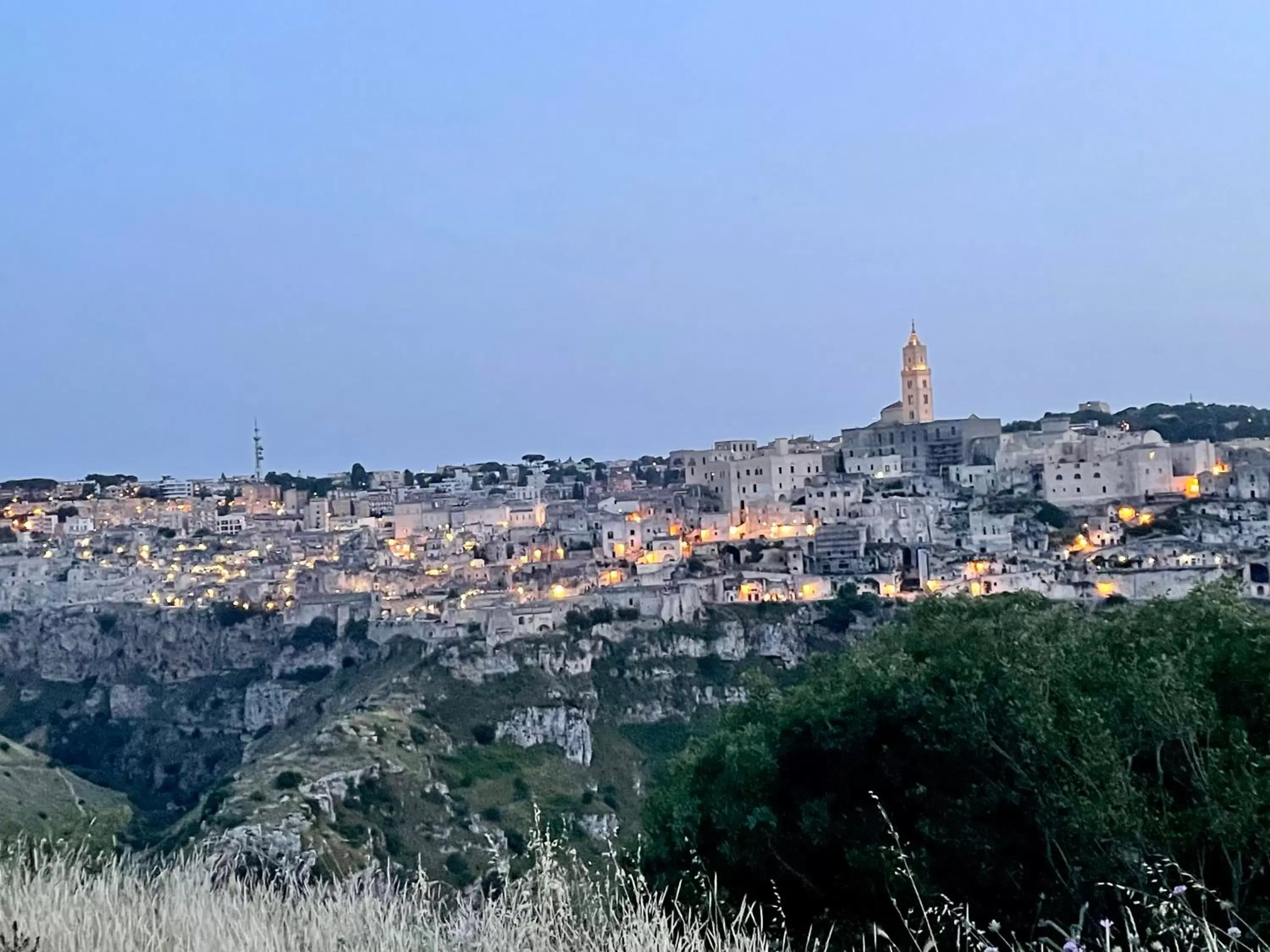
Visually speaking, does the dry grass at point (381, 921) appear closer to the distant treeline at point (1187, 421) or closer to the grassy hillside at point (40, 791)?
the grassy hillside at point (40, 791)

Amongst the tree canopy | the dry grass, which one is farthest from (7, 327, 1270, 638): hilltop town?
the dry grass

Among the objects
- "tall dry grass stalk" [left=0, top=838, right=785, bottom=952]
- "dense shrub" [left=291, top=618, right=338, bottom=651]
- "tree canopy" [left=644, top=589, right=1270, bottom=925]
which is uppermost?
"tall dry grass stalk" [left=0, top=838, right=785, bottom=952]

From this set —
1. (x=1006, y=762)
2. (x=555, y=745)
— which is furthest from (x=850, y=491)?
(x=1006, y=762)

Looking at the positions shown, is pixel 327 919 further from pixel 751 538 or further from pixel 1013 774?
pixel 751 538

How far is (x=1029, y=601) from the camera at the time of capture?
40.1ft

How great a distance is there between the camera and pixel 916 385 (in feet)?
212

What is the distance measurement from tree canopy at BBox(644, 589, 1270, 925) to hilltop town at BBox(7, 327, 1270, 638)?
25.5 metres

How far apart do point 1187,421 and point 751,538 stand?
105 ft

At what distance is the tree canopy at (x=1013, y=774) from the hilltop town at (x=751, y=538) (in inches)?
1004

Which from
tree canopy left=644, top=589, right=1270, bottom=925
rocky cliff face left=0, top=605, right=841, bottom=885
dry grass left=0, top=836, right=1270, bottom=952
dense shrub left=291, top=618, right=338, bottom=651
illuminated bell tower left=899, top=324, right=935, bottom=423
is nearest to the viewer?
dry grass left=0, top=836, right=1270, bottom=952

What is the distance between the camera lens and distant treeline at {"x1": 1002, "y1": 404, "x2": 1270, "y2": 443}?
2574 inches

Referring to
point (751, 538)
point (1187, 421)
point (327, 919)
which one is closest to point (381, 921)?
point (327, 919)

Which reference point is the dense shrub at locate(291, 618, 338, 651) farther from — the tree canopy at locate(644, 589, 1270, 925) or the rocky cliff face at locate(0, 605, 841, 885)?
the tree canopy at locate(644, 589, 1270, 925)

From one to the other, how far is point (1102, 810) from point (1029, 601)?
469 cm
